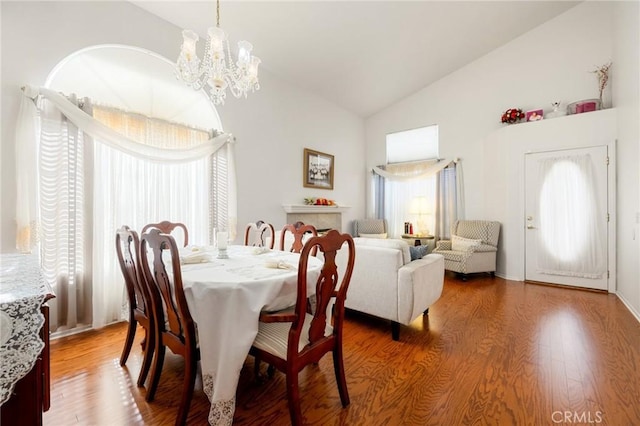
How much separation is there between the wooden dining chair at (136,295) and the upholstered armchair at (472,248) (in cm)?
427

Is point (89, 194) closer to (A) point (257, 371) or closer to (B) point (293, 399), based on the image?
(A) point (257, 371)

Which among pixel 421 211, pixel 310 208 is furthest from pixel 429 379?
pixel 421 211

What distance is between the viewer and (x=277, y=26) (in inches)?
138

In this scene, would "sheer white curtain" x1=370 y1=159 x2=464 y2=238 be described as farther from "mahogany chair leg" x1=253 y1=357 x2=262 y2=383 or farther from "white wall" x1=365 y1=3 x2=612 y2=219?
"mahogany chair leg" x1=253 y1=357 x2=262 y2=383

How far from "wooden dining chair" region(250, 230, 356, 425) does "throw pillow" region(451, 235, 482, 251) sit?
3690 millimetres

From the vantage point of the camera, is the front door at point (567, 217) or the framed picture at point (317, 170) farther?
the framed picture at point (317, 170)

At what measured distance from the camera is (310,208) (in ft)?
16.5

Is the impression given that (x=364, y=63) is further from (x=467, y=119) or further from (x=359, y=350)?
(x=359, y=350)

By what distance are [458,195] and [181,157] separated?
478 cm

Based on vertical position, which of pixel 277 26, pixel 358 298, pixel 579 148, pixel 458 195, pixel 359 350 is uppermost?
pixel 277 26

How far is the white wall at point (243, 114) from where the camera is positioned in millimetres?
2266

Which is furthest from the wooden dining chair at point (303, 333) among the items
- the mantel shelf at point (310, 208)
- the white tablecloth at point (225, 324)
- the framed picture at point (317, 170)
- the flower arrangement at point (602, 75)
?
the flower arrangement at point (602, 75)

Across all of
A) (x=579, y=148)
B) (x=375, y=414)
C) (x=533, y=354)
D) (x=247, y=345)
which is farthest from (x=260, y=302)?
(x=579, y=148)

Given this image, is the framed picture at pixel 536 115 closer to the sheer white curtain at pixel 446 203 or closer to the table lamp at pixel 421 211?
the sheer white curtain at pixel 446 203
